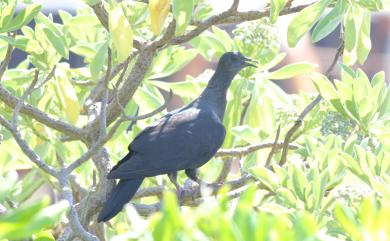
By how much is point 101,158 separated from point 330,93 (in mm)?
727

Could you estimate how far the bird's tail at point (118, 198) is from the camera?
105 inches

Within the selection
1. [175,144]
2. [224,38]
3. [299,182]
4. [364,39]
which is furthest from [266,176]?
[175,144]

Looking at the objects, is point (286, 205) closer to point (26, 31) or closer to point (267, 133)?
point (267, 133)

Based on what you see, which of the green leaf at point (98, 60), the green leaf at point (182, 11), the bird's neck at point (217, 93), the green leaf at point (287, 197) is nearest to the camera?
the green leaf at point (287, 197)

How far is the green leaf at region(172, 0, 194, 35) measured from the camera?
229 cm

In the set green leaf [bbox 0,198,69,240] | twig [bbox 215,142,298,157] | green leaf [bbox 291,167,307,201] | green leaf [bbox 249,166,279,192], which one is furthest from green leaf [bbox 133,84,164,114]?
green leaf [bbox 0,198,69,240]

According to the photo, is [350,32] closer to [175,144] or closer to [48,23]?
[48,23]

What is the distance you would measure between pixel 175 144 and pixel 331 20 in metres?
1.03

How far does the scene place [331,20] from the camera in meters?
2.49

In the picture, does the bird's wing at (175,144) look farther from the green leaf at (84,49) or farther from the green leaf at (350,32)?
the green leaf at (350,32)

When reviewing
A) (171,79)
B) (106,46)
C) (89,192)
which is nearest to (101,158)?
(89,192)

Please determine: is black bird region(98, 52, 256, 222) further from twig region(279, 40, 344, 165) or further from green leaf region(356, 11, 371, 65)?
green leaf region(356, 11, 371, 65)

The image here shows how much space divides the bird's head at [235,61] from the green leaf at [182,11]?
75cm

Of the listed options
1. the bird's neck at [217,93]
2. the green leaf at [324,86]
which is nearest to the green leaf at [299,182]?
the green leaf at [324,86]
